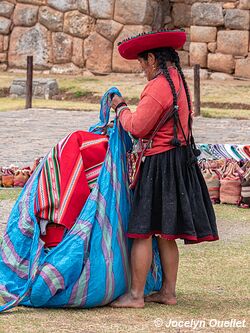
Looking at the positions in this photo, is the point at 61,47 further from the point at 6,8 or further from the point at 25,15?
the point at 6,8

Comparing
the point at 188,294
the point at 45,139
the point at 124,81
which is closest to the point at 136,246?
the point at 188,294

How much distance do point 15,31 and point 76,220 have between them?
53.2ft

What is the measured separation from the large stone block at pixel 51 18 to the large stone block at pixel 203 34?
282 centimetres

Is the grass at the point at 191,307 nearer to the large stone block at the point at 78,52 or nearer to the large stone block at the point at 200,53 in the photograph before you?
the large stone block at the point at 200,53

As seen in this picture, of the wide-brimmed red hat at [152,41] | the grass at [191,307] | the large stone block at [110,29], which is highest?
the wide-brimmed red hat at [152,41]

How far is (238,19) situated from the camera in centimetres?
1911

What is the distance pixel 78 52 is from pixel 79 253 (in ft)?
50.7

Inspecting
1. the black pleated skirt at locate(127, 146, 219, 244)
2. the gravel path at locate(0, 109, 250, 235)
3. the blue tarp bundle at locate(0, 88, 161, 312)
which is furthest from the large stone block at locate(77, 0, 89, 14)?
the black pleated skirt at locate(127, 146, 219, 244)

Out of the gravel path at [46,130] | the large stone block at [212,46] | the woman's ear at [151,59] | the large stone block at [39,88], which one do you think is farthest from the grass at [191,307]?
the large stone block at [212,46]

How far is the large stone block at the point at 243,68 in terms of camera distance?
1902 centimetres

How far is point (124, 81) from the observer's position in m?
19.1

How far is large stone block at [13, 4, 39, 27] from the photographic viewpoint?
825 inches

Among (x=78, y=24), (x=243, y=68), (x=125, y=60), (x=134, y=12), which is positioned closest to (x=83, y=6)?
(x=78, y=24)

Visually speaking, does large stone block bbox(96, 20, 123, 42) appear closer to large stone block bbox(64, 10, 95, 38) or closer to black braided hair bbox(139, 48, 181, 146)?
large stone block bbox(64, 10, 95, 38)
